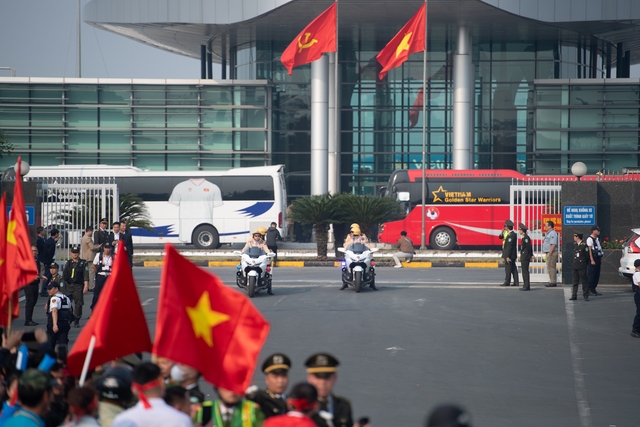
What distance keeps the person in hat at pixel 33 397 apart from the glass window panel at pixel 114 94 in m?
40.2

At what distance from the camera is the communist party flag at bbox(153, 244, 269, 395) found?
18.8 ft

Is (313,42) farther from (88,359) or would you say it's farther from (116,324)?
(88,359)

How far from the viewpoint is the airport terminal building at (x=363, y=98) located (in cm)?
4209

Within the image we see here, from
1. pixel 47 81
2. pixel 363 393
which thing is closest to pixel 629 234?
pixel 363 393

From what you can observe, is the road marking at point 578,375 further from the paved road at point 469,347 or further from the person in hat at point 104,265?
the person in hat at point 104,265

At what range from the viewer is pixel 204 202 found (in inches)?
1460

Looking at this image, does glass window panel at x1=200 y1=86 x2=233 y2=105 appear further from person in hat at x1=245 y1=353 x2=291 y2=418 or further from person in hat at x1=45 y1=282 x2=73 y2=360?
person in hat at x1=245 y1=353 x2=291 y2=418

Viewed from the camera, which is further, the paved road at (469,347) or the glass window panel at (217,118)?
the glass window panel at (217,118)

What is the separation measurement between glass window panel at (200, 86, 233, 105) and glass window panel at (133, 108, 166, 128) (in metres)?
2.17

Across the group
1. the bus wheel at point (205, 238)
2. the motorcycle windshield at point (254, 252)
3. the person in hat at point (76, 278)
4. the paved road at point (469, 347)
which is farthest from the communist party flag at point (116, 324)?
the bus wheel at point (205, 238)

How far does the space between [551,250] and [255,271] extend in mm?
7262

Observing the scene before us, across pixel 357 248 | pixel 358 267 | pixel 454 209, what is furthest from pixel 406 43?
pixel 358 267

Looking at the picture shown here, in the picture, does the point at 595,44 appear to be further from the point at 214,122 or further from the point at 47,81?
the point at 47,81

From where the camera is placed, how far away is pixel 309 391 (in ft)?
17.4
